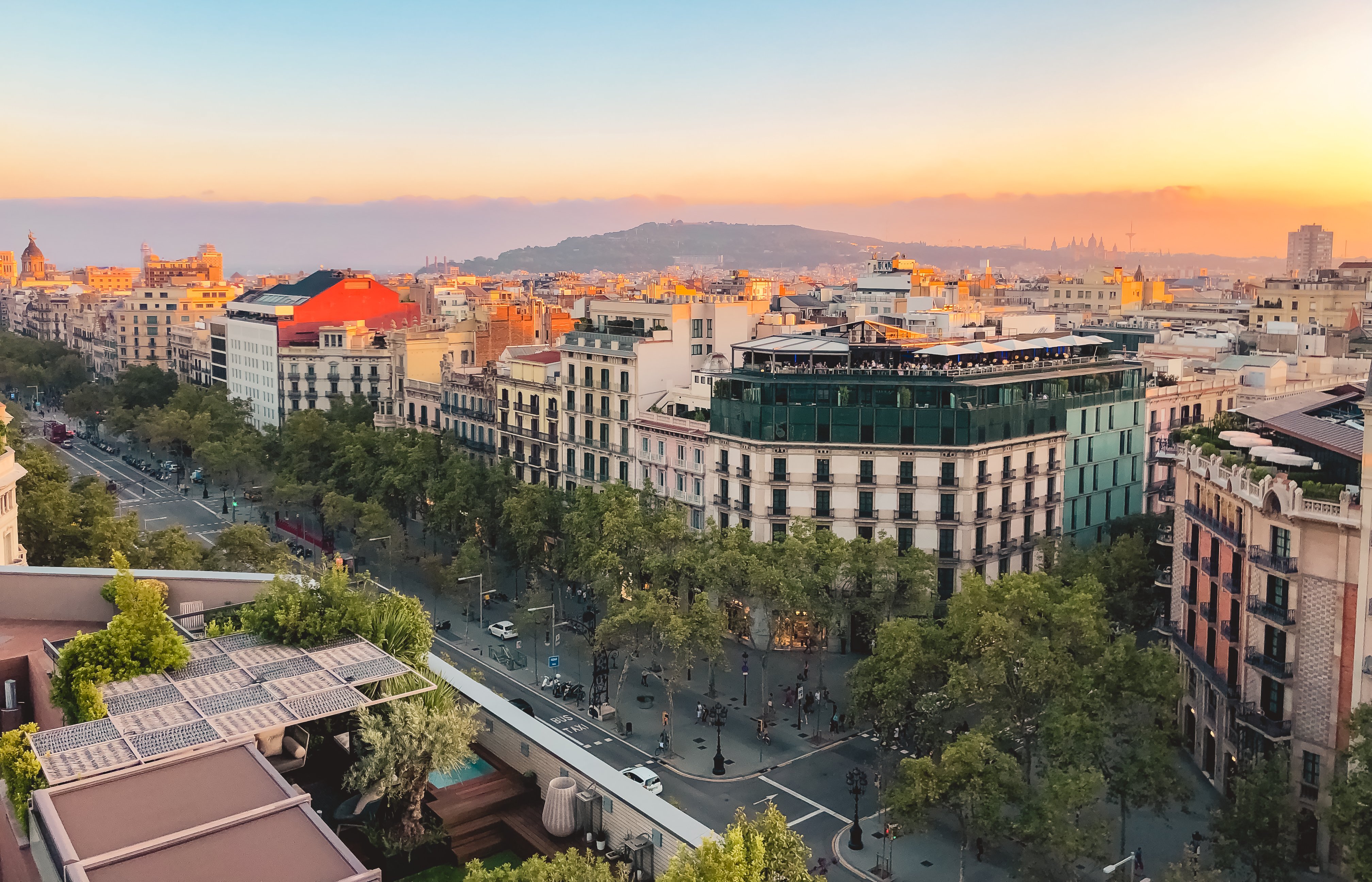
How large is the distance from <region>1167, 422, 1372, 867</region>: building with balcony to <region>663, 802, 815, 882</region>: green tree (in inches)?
1222

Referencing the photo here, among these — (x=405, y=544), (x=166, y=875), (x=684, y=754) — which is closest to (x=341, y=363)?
(x=405, y=544)

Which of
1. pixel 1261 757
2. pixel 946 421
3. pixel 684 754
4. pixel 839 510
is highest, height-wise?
pixel 946 421

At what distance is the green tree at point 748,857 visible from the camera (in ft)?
74.6

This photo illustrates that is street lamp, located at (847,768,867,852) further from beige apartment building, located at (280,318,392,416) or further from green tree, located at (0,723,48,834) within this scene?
beige apartment building, located at (280,318,392,416)

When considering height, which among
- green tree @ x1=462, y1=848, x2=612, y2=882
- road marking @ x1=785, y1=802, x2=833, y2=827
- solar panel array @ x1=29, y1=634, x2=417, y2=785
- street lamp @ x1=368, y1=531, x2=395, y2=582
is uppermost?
solar panel array @ x1=29, y1=634, x2=417, y2=785

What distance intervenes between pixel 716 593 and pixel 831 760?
1525cm

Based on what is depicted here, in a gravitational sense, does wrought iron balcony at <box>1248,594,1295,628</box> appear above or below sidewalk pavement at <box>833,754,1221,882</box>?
above

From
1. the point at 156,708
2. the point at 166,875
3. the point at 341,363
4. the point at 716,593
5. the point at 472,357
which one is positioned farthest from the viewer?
the point at 341,363

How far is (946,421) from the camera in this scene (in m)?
75.0

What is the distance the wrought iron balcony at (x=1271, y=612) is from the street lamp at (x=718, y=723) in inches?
999

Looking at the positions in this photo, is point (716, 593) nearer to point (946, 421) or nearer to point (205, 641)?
point (946, 421)

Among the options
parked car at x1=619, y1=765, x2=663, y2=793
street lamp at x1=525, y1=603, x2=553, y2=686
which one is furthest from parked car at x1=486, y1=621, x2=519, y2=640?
parked car at x1=619, y1=765, x2=663, y2=793

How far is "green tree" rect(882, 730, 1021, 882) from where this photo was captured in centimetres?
4528

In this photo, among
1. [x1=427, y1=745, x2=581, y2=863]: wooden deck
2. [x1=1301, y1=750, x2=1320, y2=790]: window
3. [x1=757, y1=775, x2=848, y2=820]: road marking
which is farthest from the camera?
[x1=757, y1=775, x2=848, y2=820]: road marking
